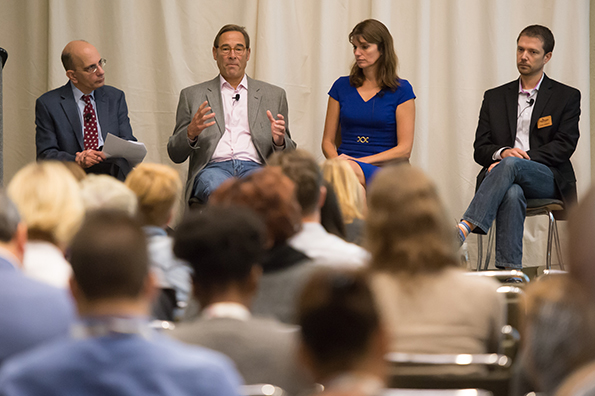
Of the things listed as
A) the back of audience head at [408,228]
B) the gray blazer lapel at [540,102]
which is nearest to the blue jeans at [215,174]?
the gray blazer lapel at [540,102]

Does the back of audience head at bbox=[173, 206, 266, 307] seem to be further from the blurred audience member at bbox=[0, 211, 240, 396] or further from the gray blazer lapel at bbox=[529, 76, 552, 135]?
the gray blazer lapel at bbox=[529, 76, 552, 135]

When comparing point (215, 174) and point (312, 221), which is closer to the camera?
point (312, 221)

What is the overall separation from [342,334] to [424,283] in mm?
628

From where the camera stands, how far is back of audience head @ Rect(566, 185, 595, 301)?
3.44ft

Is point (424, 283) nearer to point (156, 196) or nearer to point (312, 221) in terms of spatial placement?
point (312, 221)

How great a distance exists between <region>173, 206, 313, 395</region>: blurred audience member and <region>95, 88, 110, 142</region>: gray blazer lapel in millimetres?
3201

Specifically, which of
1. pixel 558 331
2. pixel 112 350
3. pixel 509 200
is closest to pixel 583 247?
pixel 558 331

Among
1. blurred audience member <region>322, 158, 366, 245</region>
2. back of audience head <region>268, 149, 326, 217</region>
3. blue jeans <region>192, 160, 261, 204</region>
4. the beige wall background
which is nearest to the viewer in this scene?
back of audience head <region>268, 149, 326, 217</region>

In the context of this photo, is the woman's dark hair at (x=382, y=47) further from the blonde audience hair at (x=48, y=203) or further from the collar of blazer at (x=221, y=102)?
the blonde audience hair at (x=48, y=203)

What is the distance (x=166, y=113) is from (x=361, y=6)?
1.74 meters

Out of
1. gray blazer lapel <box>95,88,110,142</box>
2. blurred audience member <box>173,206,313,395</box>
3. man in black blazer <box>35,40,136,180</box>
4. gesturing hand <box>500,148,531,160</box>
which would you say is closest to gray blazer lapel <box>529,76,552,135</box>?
gesturing hand <box>500,148,531,160</box>

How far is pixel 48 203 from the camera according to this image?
1767 mm

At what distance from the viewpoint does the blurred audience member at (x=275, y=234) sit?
5.18 ft

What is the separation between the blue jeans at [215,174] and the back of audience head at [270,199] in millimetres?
2075
